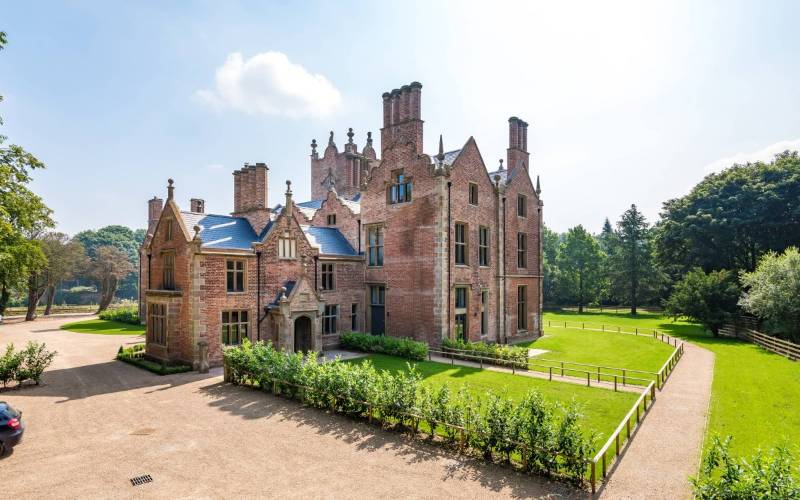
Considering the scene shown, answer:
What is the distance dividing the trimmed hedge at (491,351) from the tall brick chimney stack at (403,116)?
12.9 meters

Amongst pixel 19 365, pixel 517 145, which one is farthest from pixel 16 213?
pixel 517 145

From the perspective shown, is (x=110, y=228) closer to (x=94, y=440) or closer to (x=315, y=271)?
(x=315, y=271)

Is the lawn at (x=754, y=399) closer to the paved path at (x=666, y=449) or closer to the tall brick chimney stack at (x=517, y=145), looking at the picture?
the paved path at (x=666, y=449)

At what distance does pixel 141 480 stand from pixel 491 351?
18181 millimetres

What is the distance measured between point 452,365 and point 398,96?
1828 centimetres

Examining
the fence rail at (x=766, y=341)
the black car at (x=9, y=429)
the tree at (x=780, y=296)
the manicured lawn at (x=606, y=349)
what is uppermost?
the tree at (x=780, y=296)

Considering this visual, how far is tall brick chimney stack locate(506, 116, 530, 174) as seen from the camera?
35.4 m

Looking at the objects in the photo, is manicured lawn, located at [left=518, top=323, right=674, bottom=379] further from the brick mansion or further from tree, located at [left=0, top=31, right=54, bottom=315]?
tree, located at [left=0, top=31, right=54, bottom=315]

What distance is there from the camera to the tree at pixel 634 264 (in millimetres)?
62406

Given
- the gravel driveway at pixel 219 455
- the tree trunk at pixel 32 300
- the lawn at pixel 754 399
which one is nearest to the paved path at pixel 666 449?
the lawn at pixel 754 399

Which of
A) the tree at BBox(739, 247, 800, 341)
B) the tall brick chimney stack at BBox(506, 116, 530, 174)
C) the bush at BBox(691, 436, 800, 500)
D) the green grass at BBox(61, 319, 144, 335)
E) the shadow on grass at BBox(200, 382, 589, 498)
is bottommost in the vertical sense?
the green grass at BBox(61, 319, 144, 335)

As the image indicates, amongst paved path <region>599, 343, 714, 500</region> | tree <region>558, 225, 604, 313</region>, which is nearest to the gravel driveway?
paved path <region>599, 343, 714, 500</region>

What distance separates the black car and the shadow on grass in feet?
18.9

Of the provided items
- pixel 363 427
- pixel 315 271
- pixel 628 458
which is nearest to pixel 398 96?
pixel 315 271
